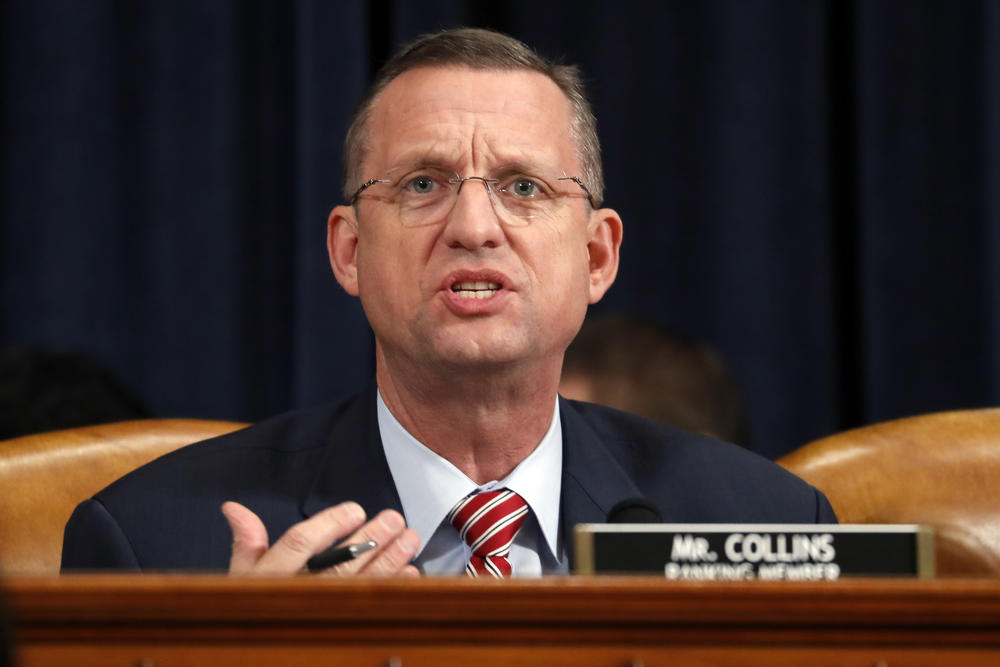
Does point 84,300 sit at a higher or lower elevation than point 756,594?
higher

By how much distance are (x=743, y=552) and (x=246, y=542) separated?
405 mm

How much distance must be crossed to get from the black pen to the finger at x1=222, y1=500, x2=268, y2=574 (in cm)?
7

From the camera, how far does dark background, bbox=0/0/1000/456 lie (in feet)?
7.89

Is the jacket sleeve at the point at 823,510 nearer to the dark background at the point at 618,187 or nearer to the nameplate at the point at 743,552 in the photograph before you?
the nameplate at the point at 743,552

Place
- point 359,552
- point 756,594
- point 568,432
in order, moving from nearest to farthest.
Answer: point 756,594 < point 359,552 < point 568,432

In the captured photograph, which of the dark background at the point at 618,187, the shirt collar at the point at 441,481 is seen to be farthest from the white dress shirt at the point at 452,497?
the dark background at the point at 618,187

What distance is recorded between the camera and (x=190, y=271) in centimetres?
243

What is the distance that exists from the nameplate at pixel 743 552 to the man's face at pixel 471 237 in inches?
15.9

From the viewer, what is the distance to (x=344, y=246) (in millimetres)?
1421

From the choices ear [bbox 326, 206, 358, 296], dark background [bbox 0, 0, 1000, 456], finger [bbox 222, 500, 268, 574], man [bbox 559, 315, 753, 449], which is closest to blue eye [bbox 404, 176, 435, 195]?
ear [bbox 326, 206, 358, 296]

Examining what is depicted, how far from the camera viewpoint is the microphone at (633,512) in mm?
990

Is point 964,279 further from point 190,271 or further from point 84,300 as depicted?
point 84,300

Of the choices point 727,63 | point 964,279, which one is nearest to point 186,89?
point 727,63

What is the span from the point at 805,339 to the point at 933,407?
28 cm
